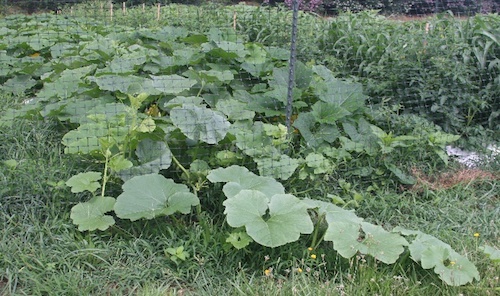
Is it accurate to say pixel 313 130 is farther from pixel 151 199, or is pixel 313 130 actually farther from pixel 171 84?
pixel 151 199

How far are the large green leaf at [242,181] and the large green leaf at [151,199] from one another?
204mm

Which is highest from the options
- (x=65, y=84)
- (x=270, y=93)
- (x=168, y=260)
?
(x=270, y=93)

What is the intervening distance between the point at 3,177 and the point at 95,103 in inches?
34.5

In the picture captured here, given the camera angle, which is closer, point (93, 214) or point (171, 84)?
point (93, 214)

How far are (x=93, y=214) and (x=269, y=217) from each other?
99 cm

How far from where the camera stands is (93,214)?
9.86ft

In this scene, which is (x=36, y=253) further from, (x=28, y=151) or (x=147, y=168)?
(x=28, y=151)

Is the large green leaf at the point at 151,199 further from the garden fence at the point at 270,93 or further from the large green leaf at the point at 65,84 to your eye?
the large green leaf at the point at 65,84

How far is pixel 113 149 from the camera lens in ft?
11.4

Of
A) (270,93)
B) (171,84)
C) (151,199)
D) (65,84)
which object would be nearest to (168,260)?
(151,199)

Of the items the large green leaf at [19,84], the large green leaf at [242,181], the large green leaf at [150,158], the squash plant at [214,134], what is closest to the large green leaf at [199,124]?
the squash plant at [214,134]

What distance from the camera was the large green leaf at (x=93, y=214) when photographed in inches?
115

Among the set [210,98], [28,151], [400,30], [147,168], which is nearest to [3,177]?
[28,151]

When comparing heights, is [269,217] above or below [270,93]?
below
